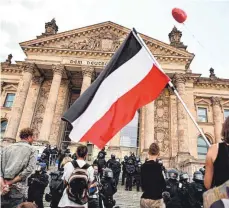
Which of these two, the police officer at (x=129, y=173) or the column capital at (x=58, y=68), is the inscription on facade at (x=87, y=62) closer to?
the column capital at (x=58, y=68)

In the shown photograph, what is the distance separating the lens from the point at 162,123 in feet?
83.0

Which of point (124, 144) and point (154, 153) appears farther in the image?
point (124, 144)

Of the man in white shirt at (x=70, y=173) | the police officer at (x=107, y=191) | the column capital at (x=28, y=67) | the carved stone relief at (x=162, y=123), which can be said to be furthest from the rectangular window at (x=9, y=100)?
the man in white shirt at (x=70, y=173)

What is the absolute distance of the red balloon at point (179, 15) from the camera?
596 cm

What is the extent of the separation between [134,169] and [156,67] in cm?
813

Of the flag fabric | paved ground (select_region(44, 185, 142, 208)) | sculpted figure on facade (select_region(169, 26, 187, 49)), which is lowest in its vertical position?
paved ground (select_region(44, 185, 142, 208))

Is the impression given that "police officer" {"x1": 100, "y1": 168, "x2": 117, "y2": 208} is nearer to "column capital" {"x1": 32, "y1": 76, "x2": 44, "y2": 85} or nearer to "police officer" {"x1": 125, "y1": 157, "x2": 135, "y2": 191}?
"police officer" {"x1": 125, "y1": 157, "x2": 135, "y2": 191}

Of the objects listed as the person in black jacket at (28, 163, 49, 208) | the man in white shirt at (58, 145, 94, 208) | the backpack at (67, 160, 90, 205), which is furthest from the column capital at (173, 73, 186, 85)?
the backpack at (67, 160, 90, 205)

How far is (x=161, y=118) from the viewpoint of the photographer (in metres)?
25.5

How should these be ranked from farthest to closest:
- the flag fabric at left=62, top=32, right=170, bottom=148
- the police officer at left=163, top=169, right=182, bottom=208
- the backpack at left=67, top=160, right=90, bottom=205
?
the police officer at left=163, top=169, right=182, bottom=208 < the flag fabric at left=62, top=32, right=170, bottom=148 < the backpack at left=67, top=160, right=90, bottom=205

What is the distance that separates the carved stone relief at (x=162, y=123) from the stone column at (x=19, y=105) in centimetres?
1311

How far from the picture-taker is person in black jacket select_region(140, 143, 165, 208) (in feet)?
12.8

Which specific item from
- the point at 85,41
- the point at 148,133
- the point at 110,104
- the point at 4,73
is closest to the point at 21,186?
the point at 110,104

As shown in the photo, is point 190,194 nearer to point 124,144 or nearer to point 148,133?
point 148,133
